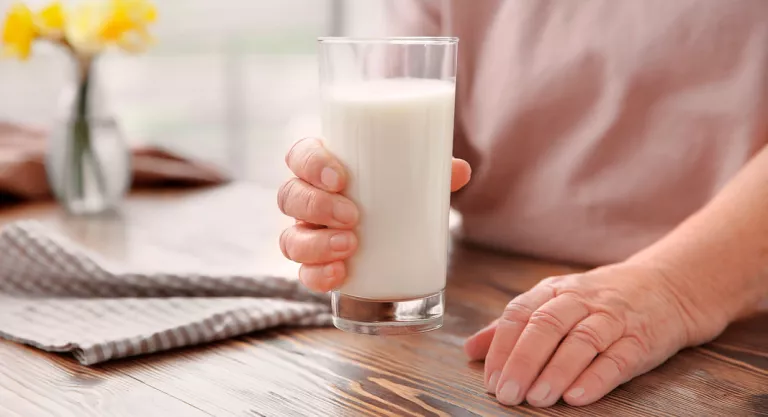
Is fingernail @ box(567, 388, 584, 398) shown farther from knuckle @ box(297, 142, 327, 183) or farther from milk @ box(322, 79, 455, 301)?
knuckle @ box(297, 142, 327, 183)

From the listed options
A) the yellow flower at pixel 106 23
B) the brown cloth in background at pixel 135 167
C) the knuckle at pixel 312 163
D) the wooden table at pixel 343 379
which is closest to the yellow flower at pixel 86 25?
the yellow flower at pixel 106 23

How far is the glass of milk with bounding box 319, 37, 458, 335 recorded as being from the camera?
0.73 m

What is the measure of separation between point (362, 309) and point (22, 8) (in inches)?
47.6

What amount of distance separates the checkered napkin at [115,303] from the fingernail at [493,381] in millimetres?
264

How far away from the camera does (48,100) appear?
8.72 feet

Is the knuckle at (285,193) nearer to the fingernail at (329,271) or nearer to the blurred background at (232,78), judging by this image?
the fingernail at (329,271)

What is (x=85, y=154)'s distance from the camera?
169 cm

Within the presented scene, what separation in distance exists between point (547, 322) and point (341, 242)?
22 centimetres

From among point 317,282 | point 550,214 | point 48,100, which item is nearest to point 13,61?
point 48,100

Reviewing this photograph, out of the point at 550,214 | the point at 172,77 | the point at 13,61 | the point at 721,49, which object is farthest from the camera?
the point at 172,77

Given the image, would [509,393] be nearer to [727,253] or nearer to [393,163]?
[393,163]

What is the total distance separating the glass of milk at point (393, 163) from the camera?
73 cm

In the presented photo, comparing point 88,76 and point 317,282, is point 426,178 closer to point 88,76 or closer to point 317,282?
point 317,282

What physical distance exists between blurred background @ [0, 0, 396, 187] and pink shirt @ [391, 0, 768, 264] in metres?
1.67
